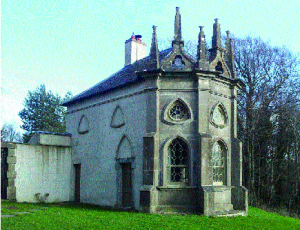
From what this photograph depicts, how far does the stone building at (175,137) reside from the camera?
14297 mm

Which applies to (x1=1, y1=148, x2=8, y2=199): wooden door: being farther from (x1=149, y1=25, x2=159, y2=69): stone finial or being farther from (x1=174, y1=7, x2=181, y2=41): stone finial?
(x1=174, y1=7, x2=181, y2=41): stone finial

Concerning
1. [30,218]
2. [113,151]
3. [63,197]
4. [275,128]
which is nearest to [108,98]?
[113,151]

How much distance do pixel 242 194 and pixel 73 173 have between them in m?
9.62

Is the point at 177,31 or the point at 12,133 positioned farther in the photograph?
the point at 12,133

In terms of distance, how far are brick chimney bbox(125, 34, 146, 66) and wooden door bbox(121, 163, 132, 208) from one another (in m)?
7.51

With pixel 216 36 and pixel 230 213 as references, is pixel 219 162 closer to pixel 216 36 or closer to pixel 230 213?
pixel 230 213

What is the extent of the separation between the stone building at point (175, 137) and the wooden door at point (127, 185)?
0.15 feet

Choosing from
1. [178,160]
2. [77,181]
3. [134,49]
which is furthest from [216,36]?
[77,181]

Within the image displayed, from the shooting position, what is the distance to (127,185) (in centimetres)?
1639

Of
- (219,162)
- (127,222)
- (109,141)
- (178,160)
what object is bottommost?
(127,222)

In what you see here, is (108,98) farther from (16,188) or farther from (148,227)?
(148,227)

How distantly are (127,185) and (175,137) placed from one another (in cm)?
355

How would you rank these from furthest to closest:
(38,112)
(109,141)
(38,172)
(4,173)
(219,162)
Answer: (38,112) < (38,172) < (4,173) < (109,141) < (219,162)

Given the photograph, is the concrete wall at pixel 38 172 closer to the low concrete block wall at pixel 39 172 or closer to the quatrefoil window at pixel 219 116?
the low concrete block wall at pixel 39 172
